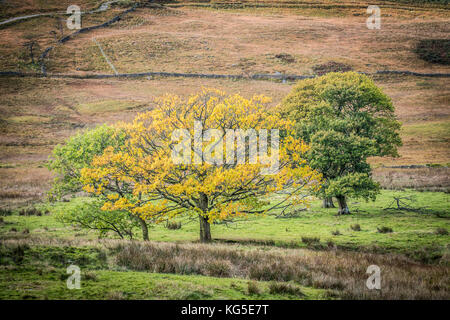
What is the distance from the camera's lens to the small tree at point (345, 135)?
1101 inches

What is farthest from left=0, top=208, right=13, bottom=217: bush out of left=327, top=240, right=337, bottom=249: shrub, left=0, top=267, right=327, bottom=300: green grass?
left=327, top=240, right=337, bottom=249: shrub

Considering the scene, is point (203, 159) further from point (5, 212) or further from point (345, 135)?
point (5, 212)

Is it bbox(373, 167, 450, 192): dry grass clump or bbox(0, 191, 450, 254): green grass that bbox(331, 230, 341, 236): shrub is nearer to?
bbox(0, 191, 450, 254): green grass

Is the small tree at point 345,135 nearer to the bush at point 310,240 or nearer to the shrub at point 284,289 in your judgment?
the bush at point 310,240

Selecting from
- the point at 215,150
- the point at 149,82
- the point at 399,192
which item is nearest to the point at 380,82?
the point at 149,82

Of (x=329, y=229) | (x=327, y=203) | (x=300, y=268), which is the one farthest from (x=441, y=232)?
(x=300, y=268)

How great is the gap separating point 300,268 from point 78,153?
15.4 m

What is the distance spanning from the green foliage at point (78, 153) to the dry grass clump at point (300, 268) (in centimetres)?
879

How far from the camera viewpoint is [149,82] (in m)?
110

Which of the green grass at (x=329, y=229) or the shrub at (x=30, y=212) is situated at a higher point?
the shrub at (x=30, y=212)

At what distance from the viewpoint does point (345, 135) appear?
98.6ft

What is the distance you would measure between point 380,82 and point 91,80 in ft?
299

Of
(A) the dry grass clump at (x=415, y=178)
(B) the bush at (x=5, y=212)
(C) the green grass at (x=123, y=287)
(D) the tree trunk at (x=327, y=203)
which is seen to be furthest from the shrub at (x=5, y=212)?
(A) the dry grass clump at (x=415, y=178)

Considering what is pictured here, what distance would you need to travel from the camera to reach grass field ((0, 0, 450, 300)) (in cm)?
1193
